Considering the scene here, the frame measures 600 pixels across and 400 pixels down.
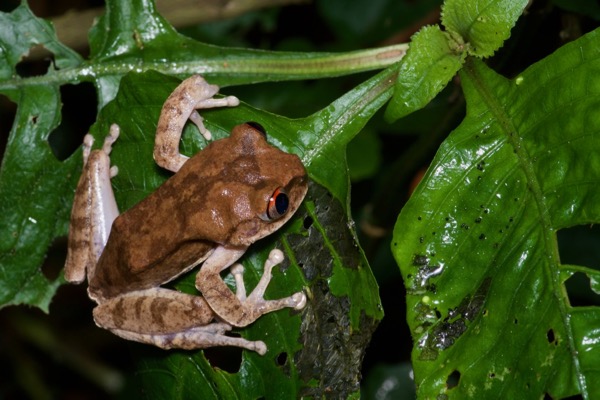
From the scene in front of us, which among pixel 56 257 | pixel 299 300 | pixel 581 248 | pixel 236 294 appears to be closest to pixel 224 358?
pixel 56 257

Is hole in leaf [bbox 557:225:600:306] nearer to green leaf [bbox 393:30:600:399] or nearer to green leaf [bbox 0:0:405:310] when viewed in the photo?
green leaf [bbox 393:30:600:399]

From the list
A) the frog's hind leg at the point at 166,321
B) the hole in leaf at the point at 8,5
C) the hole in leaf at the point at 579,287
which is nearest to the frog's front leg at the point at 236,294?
Result: the frog's hind leg at the point at 166,321

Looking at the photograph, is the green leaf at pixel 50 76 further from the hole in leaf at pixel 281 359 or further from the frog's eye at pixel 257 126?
the hole in leaf at pixel 281 359

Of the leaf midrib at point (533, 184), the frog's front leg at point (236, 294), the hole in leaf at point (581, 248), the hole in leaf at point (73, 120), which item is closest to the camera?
the leaf midrib at point (533, 184)

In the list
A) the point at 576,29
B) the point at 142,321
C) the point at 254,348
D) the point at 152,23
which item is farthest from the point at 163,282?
the point at 576,29

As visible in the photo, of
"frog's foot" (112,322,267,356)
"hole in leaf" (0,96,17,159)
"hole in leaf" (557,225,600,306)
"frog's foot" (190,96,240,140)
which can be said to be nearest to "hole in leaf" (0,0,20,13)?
"hole in leaf" (0,96,17,159)

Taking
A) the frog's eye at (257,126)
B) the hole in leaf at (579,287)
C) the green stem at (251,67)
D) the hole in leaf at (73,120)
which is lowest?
the frog's eye at (257,126)

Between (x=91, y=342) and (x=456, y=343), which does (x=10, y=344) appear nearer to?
(x=91, y=342)
